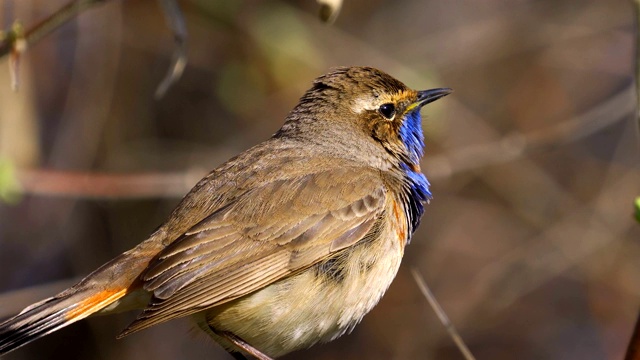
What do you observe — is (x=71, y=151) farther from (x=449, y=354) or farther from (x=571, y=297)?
(x=571, y=297)

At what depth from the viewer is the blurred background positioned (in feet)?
27.3

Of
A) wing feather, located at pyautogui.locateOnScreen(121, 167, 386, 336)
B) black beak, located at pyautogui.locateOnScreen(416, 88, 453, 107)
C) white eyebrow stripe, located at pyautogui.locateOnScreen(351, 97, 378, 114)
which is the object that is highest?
white eyebrow stripe, located at pyautogui.locateOnScreen(351, 97, 378, 114)

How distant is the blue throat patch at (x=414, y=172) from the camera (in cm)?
514

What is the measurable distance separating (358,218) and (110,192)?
→ 254 cm

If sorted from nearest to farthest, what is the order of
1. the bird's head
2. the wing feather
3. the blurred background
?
the wing feather
the bird's head
the blurred background

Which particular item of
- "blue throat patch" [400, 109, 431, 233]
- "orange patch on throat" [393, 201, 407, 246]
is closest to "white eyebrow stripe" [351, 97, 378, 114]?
"blue throat patch" [400, 109, 431, 233]

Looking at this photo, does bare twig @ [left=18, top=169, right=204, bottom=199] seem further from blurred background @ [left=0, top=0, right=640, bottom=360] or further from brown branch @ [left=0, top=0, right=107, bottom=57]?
brown branch @ [left=0, top=0, right=107, bottom=57]

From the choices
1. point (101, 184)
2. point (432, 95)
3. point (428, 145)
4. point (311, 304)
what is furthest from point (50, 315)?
point (428, 145)

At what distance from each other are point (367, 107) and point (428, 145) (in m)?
3.77

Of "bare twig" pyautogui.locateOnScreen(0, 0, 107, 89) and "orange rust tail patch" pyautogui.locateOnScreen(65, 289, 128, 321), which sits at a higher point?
"bare twig" pyautogui.locateOnScreen(0, 0, 107, 89)

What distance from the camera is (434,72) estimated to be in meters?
8.57

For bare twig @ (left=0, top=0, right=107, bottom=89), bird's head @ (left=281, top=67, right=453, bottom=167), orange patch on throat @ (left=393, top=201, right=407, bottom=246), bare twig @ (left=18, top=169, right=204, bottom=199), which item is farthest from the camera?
bare twig @ (left=18, top=169, right=204, bottom=199)

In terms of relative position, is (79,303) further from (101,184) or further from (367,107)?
(101,184)

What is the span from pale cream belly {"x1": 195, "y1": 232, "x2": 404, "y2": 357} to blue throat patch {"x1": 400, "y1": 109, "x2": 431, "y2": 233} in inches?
15.1
